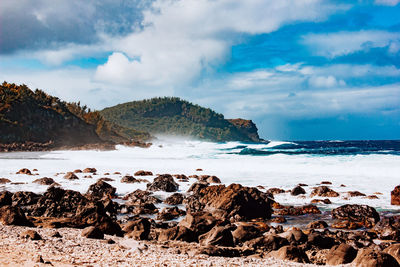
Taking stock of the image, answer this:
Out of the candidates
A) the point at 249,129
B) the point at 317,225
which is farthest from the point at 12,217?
the point at 249,129

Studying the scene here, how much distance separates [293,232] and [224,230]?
2.00 metres

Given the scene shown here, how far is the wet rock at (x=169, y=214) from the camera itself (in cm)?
1290

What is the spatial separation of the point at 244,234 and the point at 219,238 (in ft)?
3.57

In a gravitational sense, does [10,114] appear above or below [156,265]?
above

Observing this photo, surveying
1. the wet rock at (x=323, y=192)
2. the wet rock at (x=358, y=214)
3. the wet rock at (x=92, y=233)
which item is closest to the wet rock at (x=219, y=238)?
the wet rock at (x=92, y=233)

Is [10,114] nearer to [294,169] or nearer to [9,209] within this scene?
[294,169]

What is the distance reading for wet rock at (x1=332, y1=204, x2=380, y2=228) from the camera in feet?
40.2

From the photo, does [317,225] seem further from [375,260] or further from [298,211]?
[375,260]

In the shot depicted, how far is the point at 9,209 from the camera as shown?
9.99m

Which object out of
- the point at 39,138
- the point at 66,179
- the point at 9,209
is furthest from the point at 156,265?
the point at 39,138

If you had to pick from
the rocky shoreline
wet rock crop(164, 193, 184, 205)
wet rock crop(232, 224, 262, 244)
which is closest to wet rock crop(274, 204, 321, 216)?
the rocky shoreline

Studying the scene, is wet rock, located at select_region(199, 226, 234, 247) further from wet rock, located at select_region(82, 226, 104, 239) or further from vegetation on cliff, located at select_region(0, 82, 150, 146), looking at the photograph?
vegetation on cliff, located at select_region(0, 82, 150, 146)

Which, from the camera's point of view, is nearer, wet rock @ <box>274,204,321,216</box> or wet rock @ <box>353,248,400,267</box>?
wet rock @ <box>353,248,400,267</box>

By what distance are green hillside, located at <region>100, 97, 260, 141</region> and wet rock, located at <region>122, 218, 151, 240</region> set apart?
523 feet
